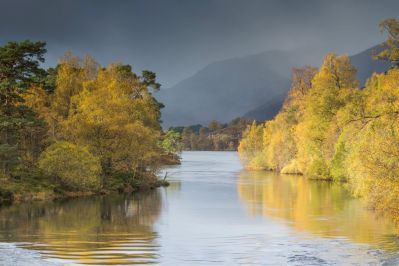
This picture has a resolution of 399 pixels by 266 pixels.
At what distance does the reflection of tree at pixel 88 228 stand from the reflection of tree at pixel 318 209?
1039 cm

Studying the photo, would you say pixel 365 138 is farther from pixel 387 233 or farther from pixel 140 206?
pixel 140 206

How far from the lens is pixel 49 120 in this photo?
65812 millimetres

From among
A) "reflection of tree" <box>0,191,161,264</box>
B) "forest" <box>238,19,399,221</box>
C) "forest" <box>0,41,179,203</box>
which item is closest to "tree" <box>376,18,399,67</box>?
"forest" <box>238,19,399,221</box>

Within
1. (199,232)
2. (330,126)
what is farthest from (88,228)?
(330,126)

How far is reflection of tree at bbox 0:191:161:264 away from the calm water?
2.0 inches

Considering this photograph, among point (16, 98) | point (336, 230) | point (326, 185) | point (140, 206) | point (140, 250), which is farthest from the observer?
point (326, 185)

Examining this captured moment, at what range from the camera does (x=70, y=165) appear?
58.4m

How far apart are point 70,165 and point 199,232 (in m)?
25.6

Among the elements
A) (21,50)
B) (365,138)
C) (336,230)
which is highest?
(21,50)

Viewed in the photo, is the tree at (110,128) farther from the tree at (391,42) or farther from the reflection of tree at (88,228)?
the tree at (391,42)

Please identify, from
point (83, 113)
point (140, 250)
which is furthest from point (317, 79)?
point (140, 250)

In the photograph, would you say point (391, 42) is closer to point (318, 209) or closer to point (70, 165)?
point (318, 209)

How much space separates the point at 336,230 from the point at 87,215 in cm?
1913

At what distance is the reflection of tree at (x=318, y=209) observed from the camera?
118 ft
